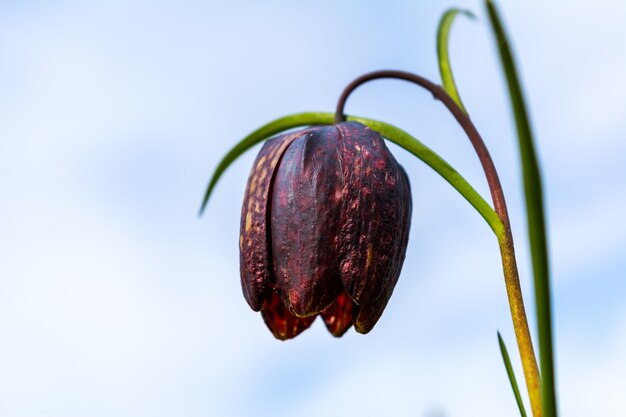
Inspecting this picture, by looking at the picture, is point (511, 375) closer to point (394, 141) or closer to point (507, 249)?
point (507, 249)

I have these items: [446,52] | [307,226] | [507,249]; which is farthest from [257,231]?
[446,52]

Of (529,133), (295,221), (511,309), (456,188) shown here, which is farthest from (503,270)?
(529,133)

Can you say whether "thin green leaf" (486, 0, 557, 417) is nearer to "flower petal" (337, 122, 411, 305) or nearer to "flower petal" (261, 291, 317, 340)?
"flower petal" (337, 122, 411, 305)

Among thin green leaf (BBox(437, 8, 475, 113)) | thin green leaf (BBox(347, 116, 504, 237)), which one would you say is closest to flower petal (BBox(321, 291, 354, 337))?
thin green leaf (BBox(347, 116, 504, 237))

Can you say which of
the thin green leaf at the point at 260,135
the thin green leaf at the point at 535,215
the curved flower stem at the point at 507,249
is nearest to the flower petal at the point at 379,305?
the curved flower stem at the point at 507,249

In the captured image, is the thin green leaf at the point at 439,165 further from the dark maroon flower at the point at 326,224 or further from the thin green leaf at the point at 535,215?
the thin green leaf at the point at 535,215
